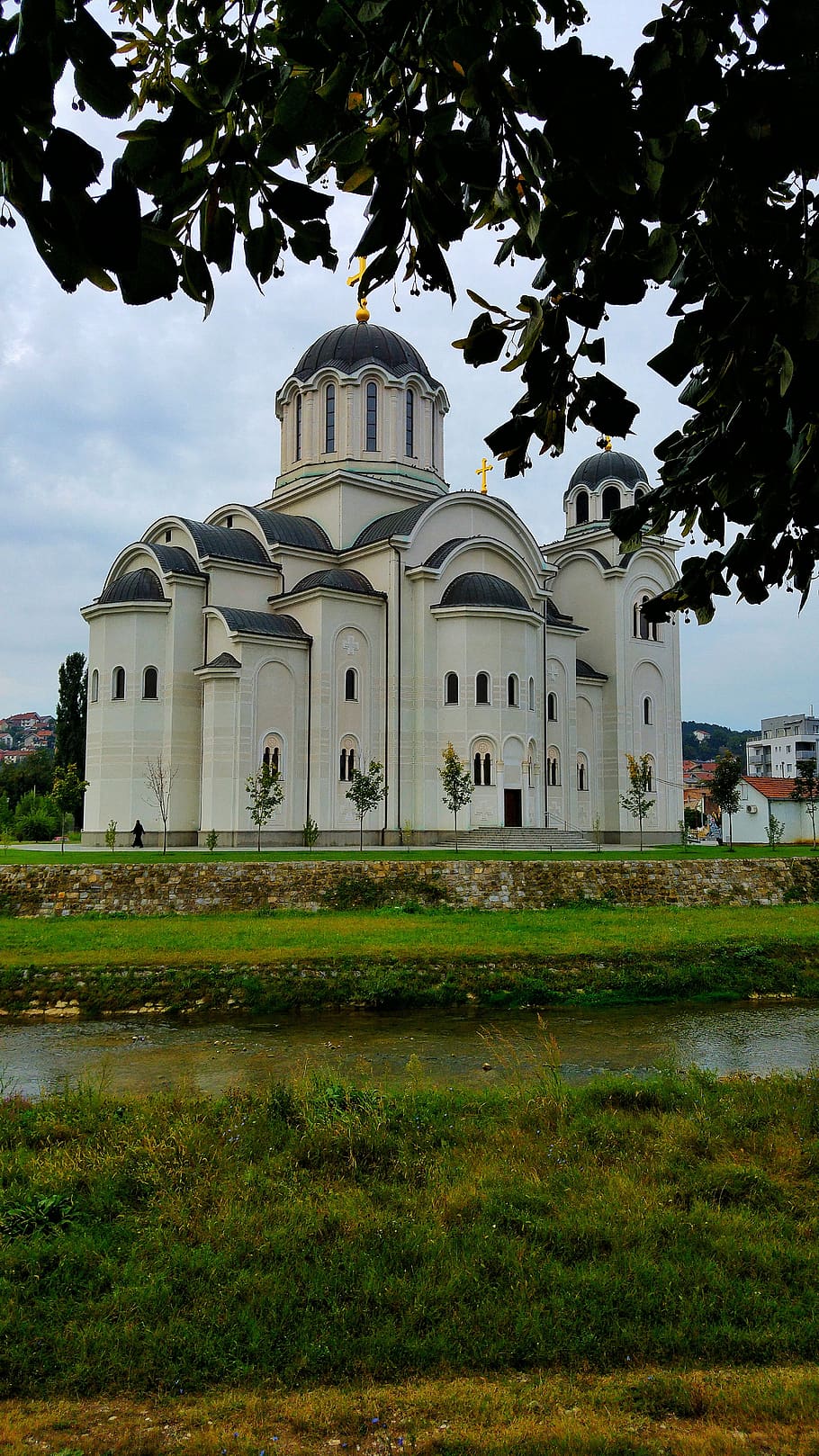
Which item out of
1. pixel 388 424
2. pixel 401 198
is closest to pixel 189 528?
pixel 388 424

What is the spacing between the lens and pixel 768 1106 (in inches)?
269

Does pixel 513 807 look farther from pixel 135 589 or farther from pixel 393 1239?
pixel 393 1239

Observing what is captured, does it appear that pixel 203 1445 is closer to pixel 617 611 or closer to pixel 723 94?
pixel 723 94

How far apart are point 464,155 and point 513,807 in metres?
27.8

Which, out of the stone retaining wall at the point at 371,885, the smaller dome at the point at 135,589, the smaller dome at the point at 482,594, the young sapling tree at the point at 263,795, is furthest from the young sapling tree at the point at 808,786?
the smaller dome at the point at 135,589

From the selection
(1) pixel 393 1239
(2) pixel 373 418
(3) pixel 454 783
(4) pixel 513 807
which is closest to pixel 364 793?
(3) pixel 454 783

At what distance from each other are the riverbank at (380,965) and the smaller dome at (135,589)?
1401 centimetres

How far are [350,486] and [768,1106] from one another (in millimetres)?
28368

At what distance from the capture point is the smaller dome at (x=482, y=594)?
3023 centimetres

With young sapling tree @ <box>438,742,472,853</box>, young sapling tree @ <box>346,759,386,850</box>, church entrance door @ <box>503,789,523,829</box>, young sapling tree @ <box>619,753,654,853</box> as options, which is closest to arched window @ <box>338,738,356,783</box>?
young sapling tree @ <box>346,759,386,850</box>

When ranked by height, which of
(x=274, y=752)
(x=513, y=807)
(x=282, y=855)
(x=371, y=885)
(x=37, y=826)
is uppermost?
(x=274, y=752)

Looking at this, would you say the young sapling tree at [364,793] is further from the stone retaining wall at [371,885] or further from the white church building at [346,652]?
the stone retaining wall at [371,885]

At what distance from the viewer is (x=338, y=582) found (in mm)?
30250

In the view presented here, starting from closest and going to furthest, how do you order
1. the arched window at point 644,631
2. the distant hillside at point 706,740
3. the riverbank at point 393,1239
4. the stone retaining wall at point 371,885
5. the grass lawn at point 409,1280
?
the grass lawn at point 409,1280 → the riverbank at point 393,1239 → the stone retaining wall at point 371,885 → the arched window at point 644,631 → the distant hillside at point 706,740
